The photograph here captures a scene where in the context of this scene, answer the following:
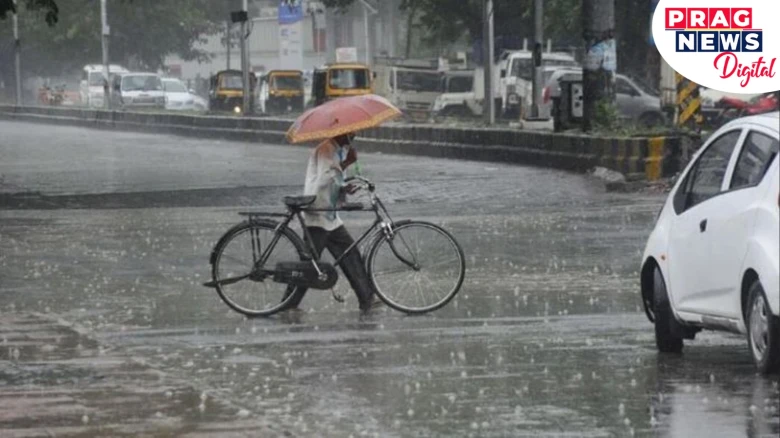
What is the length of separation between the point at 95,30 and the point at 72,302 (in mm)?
82778

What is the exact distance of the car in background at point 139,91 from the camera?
7650 cm

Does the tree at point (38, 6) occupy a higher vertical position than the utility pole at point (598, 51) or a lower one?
higher

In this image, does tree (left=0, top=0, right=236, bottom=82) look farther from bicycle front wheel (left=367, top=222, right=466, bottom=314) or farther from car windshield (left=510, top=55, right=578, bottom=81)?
bicycle front wheel (left=367, top=222, right=466, bottom=314)

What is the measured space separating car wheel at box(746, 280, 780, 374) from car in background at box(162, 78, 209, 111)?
67930mm

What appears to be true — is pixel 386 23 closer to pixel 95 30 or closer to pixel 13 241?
pixel 95 30

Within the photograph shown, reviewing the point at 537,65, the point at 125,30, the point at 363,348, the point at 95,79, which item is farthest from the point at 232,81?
the point at 363,348

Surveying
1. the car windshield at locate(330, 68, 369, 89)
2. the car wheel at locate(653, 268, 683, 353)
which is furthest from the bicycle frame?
the car windshield at locate(330, 68, 369, 89)

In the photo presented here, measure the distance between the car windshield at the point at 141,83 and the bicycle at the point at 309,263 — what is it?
2484 inches

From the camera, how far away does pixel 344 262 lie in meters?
14.6

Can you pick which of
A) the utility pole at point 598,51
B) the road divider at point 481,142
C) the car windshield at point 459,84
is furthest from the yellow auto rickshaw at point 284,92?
the utility pole at point 598,51

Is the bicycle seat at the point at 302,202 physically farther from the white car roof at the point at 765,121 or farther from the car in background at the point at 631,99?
the car in background at the point at 631,99

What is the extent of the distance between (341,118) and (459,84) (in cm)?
5226

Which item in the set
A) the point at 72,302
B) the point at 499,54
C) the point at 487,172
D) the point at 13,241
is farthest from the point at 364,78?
the point at 72,302

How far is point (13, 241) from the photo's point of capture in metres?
20.9
